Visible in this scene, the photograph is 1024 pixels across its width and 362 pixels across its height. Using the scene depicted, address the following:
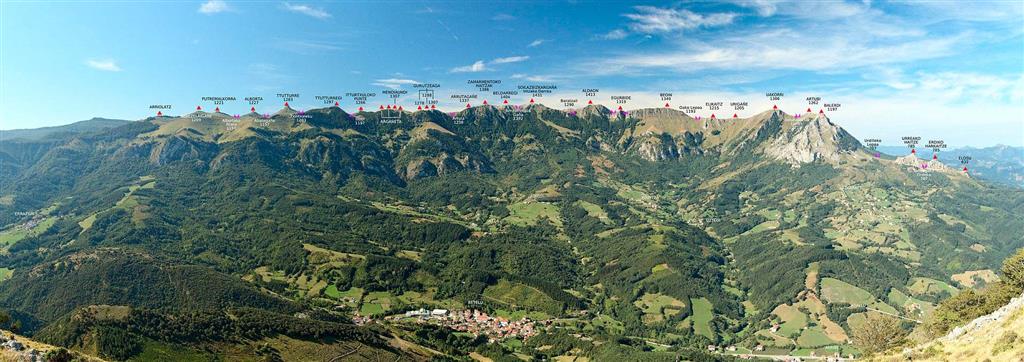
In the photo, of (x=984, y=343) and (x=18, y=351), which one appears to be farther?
(x=18, y=351)

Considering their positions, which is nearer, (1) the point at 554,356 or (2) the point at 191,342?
(2) the point at 191,342

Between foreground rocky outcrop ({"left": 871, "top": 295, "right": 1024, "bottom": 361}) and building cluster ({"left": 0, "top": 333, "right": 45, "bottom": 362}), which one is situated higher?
foreground rocky outcrop ({"left": 871, "top": 295, "right": 1024, "bottom": 361})

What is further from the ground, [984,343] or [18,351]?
[984,343]

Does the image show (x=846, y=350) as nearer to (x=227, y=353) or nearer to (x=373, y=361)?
(x=373, y=361)

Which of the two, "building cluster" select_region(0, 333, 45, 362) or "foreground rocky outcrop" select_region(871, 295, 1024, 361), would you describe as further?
"building cluster" select_region(0, 333, 45, 362)

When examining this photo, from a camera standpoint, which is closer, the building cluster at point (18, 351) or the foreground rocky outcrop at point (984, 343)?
the foreground rocky outcrop at point (984, 343)

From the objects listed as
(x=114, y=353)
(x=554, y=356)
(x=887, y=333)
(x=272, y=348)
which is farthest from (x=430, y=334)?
(x=887, y=333)

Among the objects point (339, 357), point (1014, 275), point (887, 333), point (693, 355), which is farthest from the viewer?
point (693, 355)

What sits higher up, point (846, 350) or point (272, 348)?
point (272, 348)

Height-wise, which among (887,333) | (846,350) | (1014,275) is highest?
(1014,275)

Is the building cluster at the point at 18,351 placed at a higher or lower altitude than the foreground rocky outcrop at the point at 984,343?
lower

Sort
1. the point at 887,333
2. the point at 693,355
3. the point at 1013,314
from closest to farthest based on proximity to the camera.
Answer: the point at 1013,314, the point at 887,333, the point at 693,355
